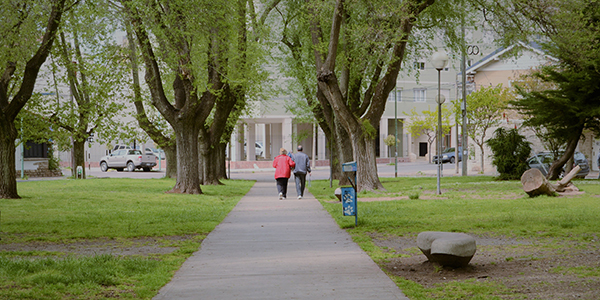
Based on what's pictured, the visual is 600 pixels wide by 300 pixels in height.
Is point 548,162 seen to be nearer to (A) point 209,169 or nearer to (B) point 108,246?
(A) point 209,169

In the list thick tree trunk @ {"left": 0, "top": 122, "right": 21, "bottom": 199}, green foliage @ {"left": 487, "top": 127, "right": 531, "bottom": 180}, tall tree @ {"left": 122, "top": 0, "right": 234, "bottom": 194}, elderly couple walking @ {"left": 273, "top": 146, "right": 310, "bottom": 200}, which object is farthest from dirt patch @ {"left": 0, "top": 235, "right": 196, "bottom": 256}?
green foliage @ {"left": 487, "top": 127, "right": 531, "bottom": 180}

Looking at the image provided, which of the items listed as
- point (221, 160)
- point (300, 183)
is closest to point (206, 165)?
point (221, 160)

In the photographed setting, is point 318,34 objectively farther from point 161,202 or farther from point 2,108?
point 2,108

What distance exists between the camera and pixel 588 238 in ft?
32.1

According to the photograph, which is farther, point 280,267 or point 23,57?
point 23,57

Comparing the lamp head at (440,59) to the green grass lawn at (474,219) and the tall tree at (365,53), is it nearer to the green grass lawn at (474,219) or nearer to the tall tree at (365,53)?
the tall tree at (365,53)

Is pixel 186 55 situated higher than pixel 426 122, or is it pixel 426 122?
pixel 186 55

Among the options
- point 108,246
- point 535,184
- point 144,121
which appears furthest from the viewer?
point 144,121

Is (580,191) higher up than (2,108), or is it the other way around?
(2,108)

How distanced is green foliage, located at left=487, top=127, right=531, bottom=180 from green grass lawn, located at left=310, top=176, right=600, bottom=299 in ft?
26.7

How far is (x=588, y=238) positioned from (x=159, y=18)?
13.7 metres

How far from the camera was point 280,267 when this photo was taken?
7.84m

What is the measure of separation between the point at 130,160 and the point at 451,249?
4714 centimetres

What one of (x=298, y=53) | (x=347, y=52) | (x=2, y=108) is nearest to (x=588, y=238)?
(x=347, y=52)
